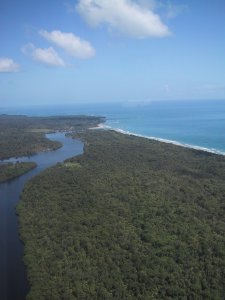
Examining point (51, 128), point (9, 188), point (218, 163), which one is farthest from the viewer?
point (51, 128)

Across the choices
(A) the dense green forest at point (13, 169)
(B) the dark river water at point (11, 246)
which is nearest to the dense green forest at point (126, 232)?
(B) the dark river water at point (11, 246)

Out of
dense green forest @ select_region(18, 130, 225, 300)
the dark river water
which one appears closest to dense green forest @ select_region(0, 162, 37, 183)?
the dark river water

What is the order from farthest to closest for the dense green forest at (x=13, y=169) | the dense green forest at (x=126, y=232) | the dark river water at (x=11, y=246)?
the dense green forest at (x=13, y=169)
the dark river water at (x=11, y=246)
the dense green forest at (x=126, y=232)

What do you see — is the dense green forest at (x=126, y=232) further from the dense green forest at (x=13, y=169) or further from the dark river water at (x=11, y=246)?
the dense green forest at (x=13, y=169)

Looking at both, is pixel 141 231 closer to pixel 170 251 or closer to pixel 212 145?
pixel 170 251

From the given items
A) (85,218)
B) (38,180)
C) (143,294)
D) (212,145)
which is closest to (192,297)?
(143,294)

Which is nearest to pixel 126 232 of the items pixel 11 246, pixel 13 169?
pixel 11 246

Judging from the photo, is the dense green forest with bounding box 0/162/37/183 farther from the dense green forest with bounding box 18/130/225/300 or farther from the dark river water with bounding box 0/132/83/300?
the dense green forest with bounding box 18/130/225/300
